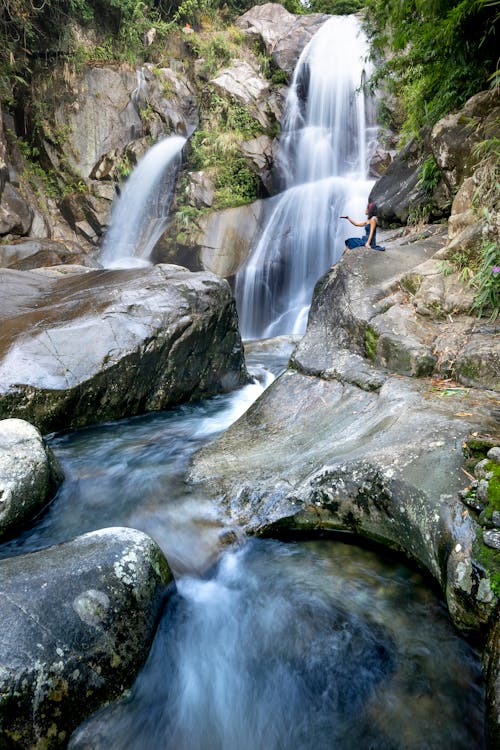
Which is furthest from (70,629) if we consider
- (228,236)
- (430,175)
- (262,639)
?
(228,236)

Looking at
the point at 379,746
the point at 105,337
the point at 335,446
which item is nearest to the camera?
the point at 379,746

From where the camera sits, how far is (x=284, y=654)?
2473 mm

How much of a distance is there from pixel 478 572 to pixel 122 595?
6.10 feet

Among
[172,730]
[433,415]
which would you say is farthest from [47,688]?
[433,415]

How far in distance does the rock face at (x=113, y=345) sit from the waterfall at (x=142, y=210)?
8.38m

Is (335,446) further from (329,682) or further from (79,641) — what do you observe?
(79,641)

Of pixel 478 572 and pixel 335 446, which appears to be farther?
pixel 335 446

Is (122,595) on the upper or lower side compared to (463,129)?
lower

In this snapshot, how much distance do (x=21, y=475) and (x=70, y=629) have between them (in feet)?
5.96

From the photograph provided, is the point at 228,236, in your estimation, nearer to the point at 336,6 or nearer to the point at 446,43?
the point at 446,43

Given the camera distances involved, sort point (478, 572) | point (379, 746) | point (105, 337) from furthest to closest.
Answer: point (105, 337), point (478, 572), point (379, 746)

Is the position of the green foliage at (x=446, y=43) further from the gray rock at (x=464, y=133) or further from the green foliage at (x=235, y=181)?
the green foliage at (x=235, y=181)

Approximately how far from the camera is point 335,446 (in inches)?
142

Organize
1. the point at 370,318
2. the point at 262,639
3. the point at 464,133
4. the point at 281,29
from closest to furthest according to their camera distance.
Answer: the point at 262,639 < the point at 370,318 < the point at 464,133 < the point at 281,29
